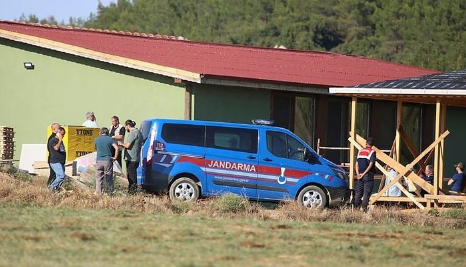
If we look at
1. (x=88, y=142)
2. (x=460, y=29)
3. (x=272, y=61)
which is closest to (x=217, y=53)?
(x=272, y=61)

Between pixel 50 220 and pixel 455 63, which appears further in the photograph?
pixel 455 63

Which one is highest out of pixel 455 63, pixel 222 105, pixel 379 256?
pixel 455 63

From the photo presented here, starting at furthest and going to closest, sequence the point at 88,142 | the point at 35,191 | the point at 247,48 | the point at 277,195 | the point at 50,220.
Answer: the point at 247,48, the point at 88,142, the point at 277,195, the point at 35,191, the point at 50,220

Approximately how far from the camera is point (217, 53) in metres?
27.2

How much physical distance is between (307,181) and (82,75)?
21.9ft

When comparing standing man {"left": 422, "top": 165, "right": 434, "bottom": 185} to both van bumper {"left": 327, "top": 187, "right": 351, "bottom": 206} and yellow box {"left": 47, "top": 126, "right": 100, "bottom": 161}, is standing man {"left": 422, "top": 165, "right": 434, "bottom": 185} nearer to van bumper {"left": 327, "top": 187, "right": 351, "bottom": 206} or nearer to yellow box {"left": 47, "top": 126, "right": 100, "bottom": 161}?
van bumper {"left": 327, "top": 187, "right": 351, "bottom": 206}

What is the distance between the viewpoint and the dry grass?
17469mm

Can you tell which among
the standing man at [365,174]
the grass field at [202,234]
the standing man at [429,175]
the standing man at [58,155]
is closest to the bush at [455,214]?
the grass field at [202,234]

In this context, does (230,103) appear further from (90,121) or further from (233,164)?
(233,164)

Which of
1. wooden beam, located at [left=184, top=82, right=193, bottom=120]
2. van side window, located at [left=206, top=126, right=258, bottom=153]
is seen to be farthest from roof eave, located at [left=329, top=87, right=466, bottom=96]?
wooden beam, located at [left=184, top=82, right=193, bottom=120]

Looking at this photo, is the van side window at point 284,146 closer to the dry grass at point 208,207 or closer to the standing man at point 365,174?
the standing man at point 365,174

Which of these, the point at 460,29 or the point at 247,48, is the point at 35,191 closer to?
the point at 247,48

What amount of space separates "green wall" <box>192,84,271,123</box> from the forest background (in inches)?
1006

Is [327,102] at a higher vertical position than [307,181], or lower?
higher
